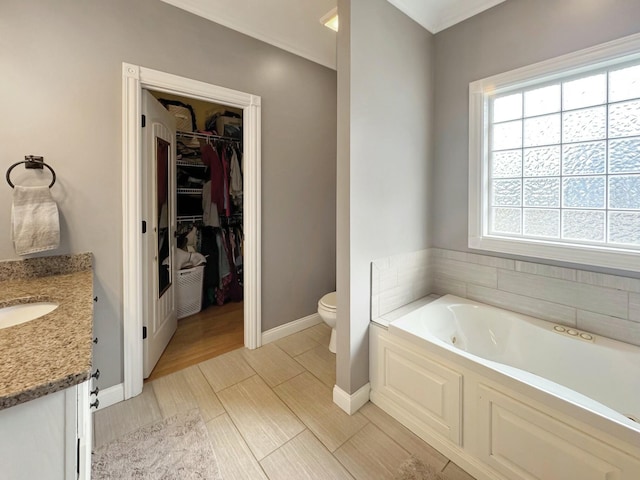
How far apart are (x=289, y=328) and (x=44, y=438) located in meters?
2.15

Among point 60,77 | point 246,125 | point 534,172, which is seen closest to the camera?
point 60,77

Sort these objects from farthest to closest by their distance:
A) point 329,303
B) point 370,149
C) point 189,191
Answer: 1. point 189,191
2. point 329,303
3. point 370,149

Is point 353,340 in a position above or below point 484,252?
below

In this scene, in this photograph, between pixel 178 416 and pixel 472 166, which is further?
pixel 472 166

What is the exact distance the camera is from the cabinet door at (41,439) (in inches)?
22.8

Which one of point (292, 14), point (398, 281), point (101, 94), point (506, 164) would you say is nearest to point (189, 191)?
point (101, 94)

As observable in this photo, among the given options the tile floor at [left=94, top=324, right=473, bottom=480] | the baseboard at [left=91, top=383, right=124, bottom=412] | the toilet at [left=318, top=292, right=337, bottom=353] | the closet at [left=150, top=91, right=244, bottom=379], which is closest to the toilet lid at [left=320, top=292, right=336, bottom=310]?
the toilet at [left=318, top=292, right=337, bottom=353]

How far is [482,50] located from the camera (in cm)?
196

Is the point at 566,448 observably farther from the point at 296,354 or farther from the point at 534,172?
the point at 296,354

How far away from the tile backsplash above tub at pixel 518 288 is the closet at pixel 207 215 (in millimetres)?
1688

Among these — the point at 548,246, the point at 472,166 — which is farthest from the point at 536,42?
the point at 548,246

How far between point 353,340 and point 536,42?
7.08 ft

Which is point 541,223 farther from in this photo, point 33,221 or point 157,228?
point 33,221

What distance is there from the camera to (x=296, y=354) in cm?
240
